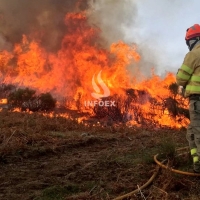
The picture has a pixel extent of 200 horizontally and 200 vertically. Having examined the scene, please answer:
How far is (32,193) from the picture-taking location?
3.95 metres

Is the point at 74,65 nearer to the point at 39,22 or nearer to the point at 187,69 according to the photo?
the point at 39,22

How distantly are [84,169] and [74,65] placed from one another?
45.5ft

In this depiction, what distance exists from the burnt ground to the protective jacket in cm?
115

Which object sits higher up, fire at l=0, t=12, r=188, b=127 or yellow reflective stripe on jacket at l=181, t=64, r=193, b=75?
fire at l=0, t=12, r=188, b=127

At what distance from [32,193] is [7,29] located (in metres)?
19.2

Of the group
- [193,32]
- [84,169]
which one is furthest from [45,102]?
[193,32]

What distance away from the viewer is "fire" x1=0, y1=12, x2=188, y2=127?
16188 millimetres

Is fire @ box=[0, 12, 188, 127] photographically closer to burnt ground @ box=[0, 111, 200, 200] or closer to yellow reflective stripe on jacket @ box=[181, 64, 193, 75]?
burnt ground @ box=[0, 111, 200, 200]

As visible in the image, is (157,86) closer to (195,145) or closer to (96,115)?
(96,115)

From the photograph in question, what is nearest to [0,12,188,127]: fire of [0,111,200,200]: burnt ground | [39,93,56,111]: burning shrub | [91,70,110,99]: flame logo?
[91,70,110,99]: flame logo

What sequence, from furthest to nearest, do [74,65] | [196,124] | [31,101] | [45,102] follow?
[74,65] < [31,101] < [45,102] < [196,124]

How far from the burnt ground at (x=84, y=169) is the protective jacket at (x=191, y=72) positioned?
115cm

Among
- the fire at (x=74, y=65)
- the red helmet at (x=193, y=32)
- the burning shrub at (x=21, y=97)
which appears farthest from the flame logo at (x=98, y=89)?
the red helmet at (x=193, y=32)

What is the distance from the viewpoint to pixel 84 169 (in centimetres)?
499
